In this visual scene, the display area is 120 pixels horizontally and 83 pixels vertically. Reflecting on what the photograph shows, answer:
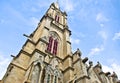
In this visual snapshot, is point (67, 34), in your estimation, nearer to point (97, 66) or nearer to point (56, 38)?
point (56, 38)

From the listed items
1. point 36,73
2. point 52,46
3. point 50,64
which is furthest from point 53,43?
point 36,73

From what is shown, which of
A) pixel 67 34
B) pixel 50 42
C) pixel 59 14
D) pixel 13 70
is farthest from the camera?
pixel 59 14

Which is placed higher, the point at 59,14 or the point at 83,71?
the point at 59,14

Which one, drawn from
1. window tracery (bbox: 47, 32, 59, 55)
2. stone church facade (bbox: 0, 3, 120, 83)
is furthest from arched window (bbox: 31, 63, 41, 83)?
window tracery (bbox: 47, 32, 59, 55)

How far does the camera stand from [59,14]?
34594 millimetres

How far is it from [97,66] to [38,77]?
13914 mm

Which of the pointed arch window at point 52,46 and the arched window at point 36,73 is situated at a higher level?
the pointed arch window at point 52,46

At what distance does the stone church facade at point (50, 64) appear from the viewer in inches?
632

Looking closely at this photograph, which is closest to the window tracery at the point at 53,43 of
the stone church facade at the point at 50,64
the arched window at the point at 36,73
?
the stone church facade at the point at 50,64

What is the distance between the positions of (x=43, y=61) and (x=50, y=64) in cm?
115

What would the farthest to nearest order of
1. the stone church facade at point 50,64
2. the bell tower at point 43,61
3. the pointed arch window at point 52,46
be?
the pointed arch window at point 52,46 → the stone church facade at point 50,64 → the bell tower at point 43,61

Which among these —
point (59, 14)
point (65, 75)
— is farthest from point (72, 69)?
point (59, 14)

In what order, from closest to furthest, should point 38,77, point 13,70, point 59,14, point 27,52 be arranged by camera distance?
point 38,77, point 13,70, point 27,52, point 59,14

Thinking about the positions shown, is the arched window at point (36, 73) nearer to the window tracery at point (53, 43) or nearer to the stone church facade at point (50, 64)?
the stone church facade at point (50, 64)
